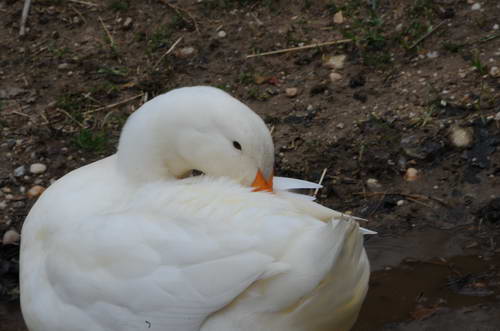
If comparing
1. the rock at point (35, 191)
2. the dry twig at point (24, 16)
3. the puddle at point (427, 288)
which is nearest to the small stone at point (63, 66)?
the dry twig at point (24, 16)

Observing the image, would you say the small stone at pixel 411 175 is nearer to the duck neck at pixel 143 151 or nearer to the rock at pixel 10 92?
the duck neck at pixel 143 151

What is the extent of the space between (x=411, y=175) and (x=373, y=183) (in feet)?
0.63

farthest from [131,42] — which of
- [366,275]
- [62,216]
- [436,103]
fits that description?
[366,275]

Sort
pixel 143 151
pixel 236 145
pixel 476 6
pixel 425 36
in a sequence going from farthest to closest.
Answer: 1. pixel 476 6
2. pixel 425 36
3. pixel 143 151
4. pixel 236 145

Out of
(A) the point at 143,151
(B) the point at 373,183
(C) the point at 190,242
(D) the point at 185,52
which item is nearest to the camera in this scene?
(C) the point at 190,242

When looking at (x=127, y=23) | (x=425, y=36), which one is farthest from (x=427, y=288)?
(x=127, y=23)

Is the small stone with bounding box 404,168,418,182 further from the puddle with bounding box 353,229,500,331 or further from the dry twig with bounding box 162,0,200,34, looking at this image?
the dry twig with bounding box 162,0,200,34

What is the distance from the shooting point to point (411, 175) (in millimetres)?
4125

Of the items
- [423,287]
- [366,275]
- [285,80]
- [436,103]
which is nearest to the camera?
[366,275]

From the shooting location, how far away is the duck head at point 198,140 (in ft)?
9.57

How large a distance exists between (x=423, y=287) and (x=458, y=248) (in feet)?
0.93

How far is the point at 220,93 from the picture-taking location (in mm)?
3002

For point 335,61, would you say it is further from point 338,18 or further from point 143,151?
point 143,151

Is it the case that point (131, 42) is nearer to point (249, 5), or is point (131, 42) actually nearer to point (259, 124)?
point (249, 5)
